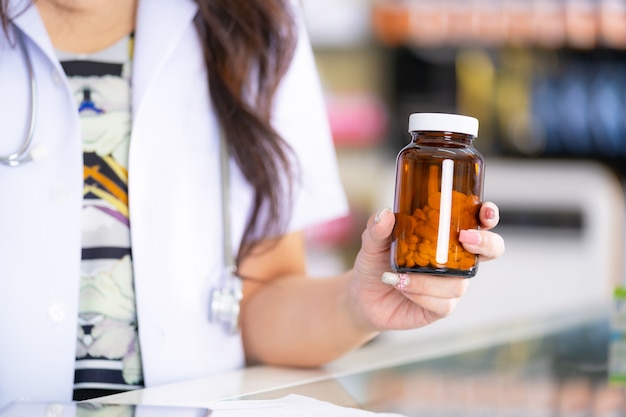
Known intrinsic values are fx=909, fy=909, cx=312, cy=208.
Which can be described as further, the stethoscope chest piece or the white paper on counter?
the stethoscope chest piece

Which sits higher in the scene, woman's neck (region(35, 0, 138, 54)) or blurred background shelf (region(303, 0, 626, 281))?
blurred background shelf (region(303, 0, 626, 281))

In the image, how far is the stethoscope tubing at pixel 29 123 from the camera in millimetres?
1168

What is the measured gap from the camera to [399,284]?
39.3 inches

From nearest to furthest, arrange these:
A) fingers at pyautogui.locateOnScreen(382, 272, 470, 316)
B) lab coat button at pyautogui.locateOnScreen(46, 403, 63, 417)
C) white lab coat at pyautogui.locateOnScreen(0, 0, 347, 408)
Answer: lab coat button at pyautogui.locateOnScreen(46, 403, 63, 417), fingers at pyautogui.locateOnScreen(382, 272, 470, 316), white lab coat at pyautogui.locateOnScreen(0, 0, 347, 408)

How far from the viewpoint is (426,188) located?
3.10ft

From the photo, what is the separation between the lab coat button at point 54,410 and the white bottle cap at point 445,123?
464mm

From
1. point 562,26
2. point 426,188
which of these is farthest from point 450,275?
point 562,26

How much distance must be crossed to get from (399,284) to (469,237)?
10 centimetres

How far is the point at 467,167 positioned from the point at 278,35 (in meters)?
0.55

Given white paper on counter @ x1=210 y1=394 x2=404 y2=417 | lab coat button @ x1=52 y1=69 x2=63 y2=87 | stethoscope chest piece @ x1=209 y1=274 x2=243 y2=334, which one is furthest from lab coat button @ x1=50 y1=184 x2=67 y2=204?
white paper on counter @ x1=210 y1=394 x2=404 y2=417

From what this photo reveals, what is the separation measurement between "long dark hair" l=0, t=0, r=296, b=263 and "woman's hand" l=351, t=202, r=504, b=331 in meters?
0.26

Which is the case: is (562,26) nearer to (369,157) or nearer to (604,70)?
(604,70)

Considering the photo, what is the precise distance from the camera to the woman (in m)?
1.17

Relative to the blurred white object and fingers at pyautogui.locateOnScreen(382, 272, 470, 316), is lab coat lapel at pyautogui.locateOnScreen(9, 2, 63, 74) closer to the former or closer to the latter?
fingers at pyautogui.locateOnScreen(382, 272, 470, 316)
